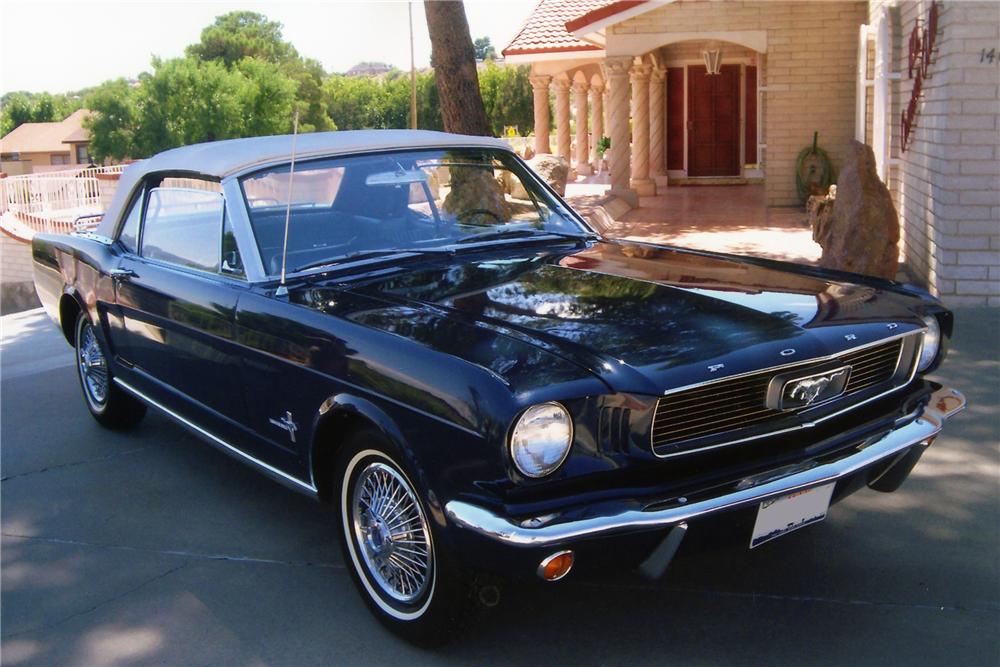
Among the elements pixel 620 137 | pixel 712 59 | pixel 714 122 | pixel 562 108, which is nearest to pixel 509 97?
pixel 562 108

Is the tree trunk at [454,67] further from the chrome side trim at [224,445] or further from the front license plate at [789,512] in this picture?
the front license plate at [789,512]

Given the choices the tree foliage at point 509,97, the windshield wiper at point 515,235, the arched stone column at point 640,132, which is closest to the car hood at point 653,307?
the windshield wiper at point 515,235

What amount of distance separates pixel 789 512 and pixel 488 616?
109 cm

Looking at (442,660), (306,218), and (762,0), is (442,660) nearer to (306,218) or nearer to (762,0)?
(306,218)

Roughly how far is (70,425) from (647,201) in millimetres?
13694

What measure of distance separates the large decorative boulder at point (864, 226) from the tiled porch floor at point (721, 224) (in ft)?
4.88

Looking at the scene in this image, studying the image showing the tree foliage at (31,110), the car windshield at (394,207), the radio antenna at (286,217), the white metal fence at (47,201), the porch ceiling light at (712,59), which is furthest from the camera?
the tree foliage at (31,110)

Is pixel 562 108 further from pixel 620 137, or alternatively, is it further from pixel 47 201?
pixel 47 201

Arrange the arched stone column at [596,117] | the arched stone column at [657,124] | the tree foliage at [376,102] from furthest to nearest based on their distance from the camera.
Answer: the tree foliage at [376,102], the arched stone column at [596,117], the arched stone column at [657,124]

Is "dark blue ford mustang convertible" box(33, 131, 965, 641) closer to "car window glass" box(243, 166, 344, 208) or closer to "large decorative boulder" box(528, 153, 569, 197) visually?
"car window glass" box(243, 166, 344, 208)

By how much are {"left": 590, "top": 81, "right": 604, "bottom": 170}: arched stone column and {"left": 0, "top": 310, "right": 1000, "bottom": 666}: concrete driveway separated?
25.1 m

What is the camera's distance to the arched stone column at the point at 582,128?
28300mm

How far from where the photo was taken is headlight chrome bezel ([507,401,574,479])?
9.67 feet

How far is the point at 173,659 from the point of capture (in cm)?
352
